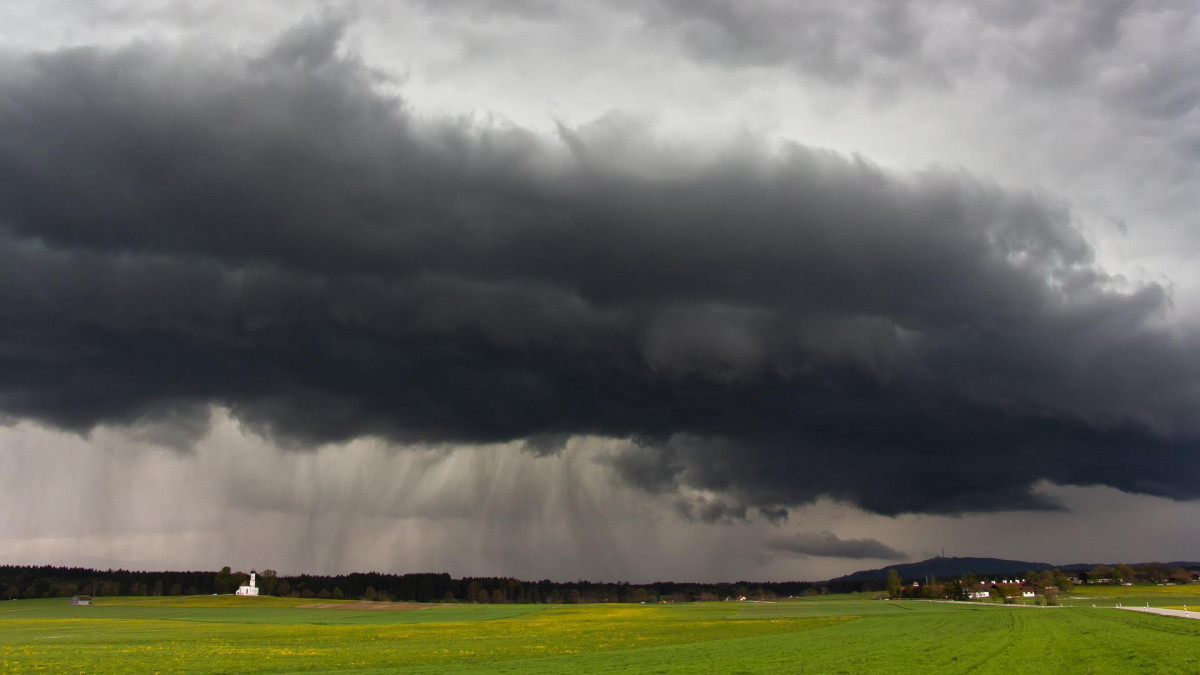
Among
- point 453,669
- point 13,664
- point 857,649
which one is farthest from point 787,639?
point 13,664

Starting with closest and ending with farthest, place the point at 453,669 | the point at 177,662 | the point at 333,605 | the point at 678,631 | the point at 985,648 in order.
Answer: the point at 453,669, the point at 177,662, the point at 985,648, the point at 678,631, the point at 333,605

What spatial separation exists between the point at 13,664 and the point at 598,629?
6485 cm

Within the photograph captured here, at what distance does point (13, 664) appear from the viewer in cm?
5334

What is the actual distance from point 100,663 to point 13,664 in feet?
17.5

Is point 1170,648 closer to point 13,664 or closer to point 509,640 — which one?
point 509,640

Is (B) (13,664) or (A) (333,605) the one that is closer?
(B) (13,664)

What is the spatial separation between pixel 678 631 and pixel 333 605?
425 feet

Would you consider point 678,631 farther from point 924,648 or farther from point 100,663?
point 100,663

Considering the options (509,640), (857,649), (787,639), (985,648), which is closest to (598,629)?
(509,640)

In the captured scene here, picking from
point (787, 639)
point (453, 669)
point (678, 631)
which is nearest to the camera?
point (453, 669)

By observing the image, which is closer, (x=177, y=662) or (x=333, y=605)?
(x=177, y=662)

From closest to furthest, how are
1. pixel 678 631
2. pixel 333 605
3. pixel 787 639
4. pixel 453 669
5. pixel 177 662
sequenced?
pixel 453 669
pixel 177 662
pixel 787 639
pixel 678 631
pixel 333 605

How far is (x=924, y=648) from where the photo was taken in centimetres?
6334

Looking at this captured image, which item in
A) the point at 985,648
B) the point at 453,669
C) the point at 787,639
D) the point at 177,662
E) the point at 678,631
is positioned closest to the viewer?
the point at 453,669
